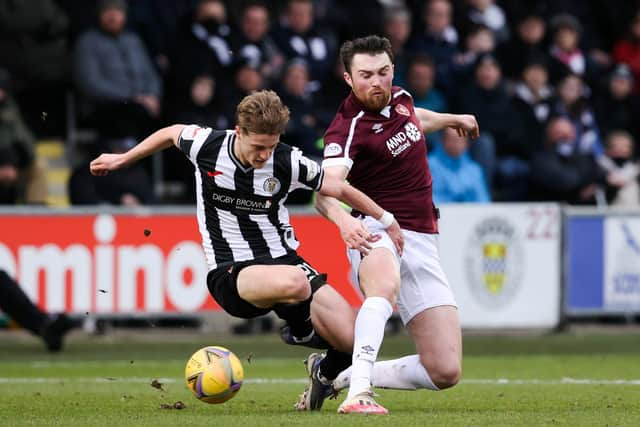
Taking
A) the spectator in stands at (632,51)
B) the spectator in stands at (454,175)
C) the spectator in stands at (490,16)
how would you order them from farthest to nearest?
the spectator in stands at (632,51) < the spectator in stands at (490,16) < the spectator in stands at (454,175)

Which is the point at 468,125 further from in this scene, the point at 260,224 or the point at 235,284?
the point at 235,284

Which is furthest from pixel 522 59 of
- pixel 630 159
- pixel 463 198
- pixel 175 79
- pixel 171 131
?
pixel 171 131

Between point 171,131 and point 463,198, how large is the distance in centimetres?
726

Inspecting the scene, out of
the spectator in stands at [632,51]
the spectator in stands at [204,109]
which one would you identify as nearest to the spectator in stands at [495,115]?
the spectator in stands at [632,51]

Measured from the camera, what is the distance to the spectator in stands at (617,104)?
17984 millimetres

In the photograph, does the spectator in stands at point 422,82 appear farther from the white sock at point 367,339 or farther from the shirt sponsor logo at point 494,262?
the white sock at point 367,339

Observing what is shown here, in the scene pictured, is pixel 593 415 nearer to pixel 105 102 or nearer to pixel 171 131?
pixel 171 131

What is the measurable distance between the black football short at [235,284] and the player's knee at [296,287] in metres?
0.11

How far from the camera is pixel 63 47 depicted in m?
15.8

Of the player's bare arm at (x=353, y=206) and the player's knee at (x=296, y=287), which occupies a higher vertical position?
the player's bare arm at (x=353, y=206)

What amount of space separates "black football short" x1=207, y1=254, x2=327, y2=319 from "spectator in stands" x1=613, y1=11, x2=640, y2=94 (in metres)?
11.7

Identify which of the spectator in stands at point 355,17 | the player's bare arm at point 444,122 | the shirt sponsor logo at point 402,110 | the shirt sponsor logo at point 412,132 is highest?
the spectator in stands at point 355,17

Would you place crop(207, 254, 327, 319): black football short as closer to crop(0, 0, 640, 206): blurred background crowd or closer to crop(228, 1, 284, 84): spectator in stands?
crop(0, 0, 640, 206): blurred background crowd

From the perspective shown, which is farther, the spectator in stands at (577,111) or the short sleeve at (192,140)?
the spectator in stands at (577,111)
